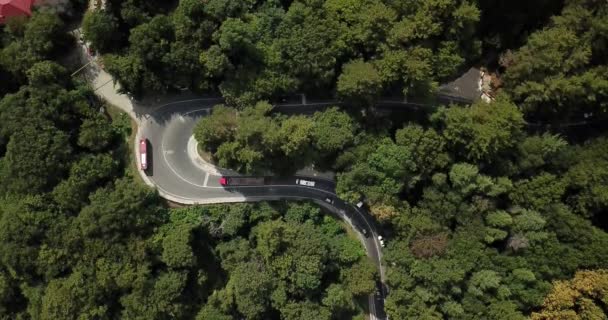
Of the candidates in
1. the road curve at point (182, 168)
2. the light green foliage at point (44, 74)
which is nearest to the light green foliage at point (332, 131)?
the road curve at point (182, 168)

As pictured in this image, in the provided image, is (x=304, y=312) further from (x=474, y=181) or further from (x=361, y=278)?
(x=474, y=181)

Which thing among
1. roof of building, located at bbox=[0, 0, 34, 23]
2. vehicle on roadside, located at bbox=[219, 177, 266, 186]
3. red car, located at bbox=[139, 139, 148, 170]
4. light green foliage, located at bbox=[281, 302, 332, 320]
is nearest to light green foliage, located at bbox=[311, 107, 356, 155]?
vehicle on roadside, located at bbox=[219, 177, 266, 186]

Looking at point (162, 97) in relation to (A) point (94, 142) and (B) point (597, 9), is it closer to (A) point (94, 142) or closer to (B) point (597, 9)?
(A) point (94, 142)

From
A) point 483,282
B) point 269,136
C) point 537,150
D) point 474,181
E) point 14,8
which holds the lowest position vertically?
point 483,282

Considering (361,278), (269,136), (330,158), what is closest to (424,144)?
(330,158)

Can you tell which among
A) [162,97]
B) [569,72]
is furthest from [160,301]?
[569,72]

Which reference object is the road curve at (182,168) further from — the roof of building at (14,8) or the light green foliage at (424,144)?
the roof of building at (14,8)
